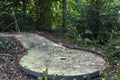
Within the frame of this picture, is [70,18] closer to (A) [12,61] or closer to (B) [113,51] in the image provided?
(B) [113,51]

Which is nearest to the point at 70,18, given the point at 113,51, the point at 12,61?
the point at 113,51

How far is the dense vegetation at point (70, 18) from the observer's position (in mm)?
5430

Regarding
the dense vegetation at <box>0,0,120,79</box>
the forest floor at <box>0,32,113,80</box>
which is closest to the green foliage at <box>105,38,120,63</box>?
the dense vegetation at <box>0,0,120,79</box>

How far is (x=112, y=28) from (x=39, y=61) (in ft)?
7.68

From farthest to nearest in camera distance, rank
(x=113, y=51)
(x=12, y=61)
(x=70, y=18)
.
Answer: (x=70, y=18)
(x=113, y=51)
(x=12, y=61)

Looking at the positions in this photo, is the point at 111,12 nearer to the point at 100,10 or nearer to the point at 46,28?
the point at 100,10

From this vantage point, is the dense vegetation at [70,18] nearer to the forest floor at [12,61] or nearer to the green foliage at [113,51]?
the green foliage at [113,51]

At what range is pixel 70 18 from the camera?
5.80 meters

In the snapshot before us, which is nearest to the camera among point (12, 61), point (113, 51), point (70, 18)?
point (12, 61)

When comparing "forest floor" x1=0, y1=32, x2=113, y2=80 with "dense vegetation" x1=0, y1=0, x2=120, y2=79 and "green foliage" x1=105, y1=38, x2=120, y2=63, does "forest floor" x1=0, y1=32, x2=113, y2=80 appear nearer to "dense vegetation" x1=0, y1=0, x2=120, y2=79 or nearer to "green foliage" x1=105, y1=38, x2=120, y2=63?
"dense vegetation" x1=0, y1=0, x2=120, y2=79

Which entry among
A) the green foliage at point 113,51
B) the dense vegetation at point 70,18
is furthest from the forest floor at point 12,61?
the green foliage at point 113,51

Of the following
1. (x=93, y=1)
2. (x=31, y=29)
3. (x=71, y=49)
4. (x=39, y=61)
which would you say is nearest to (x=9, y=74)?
(x=39, y=61)

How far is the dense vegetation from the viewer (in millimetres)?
5430

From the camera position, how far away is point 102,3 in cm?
533
